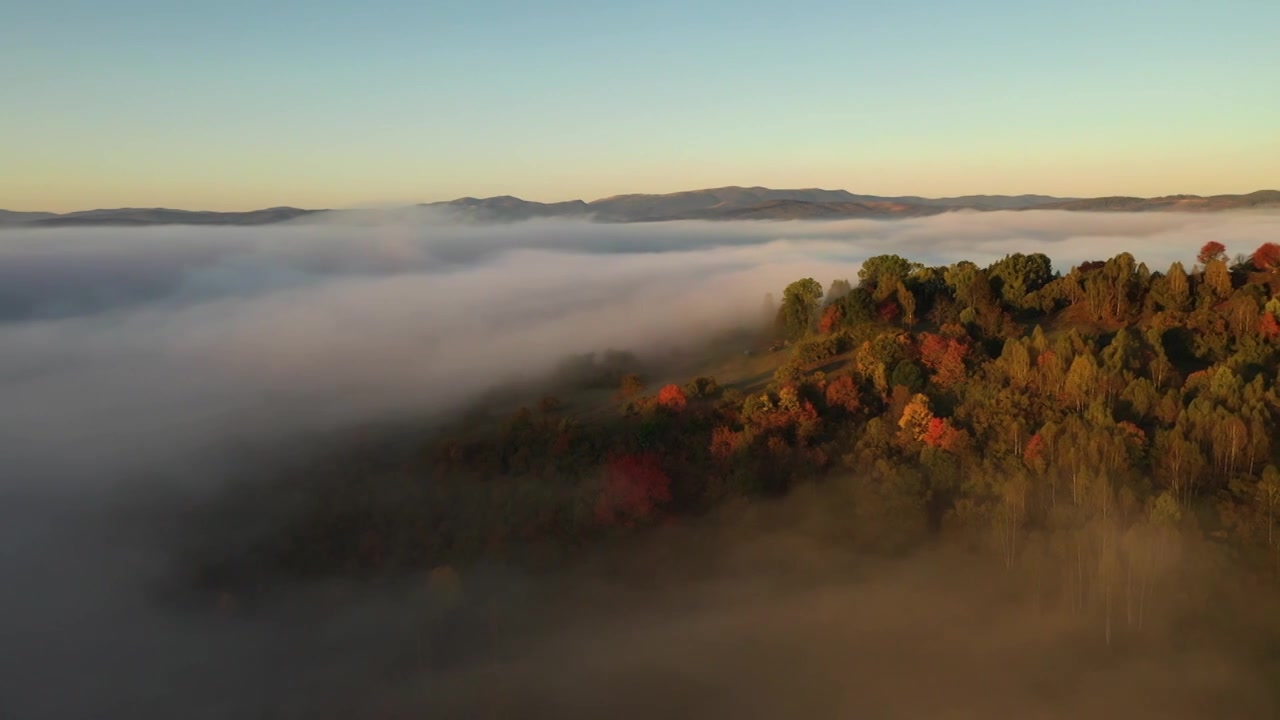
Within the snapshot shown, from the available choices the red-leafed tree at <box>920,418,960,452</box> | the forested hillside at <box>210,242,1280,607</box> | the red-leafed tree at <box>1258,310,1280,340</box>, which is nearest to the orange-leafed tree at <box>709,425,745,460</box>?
the forested hillside at <box>210,242,1280,607</box>

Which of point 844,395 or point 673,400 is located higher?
point 844,395

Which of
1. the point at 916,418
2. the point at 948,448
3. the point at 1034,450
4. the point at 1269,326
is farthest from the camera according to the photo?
the point at 1269,326

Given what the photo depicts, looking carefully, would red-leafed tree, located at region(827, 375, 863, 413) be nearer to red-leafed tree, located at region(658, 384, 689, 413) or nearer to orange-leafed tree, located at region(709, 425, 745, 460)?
orange-leafed tree, located at region(709, 425, 745, 460)

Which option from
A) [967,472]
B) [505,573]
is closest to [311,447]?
[505,573]

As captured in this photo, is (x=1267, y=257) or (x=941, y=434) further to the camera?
(x=1267, y=257)

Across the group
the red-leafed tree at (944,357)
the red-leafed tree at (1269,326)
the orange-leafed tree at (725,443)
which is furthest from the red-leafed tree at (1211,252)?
the orange-leafed tree at (725,443)

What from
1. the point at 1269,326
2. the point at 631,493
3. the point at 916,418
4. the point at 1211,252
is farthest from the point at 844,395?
the point at 1211,252

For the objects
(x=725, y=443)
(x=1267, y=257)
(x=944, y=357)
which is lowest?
(x=725, y=443)

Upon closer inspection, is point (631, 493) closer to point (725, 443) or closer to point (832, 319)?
point (725, 443)
